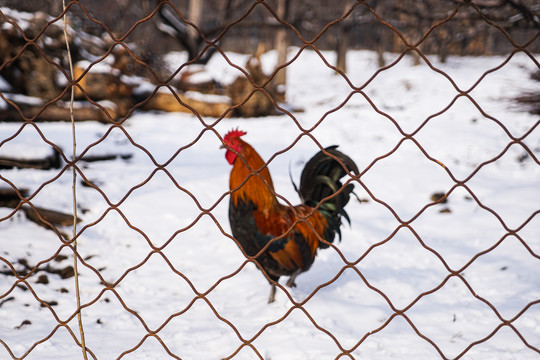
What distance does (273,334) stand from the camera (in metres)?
2.55

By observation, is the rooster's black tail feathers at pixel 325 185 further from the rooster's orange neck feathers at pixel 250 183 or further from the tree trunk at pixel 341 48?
the tree trunk at pixel 341 48

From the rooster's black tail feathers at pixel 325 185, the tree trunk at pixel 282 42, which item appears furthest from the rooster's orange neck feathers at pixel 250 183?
the tree trunk at pixel 282 42

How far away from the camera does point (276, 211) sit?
9.50 feet

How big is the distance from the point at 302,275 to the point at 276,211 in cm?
97

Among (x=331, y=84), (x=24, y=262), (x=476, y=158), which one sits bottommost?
(x=24, y=262)

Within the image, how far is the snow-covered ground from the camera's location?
7.58 feet

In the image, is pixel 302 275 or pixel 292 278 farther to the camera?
pixel 302 275

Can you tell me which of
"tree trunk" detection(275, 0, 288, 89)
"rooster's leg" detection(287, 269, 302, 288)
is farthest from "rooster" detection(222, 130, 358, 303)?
"tree trunk" detection(275, 0, 288, 89)

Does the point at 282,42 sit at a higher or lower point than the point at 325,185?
higher

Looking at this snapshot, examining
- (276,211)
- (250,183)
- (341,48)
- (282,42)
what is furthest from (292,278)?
(341,48)

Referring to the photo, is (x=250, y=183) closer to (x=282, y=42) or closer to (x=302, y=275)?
(x=302, y=275)

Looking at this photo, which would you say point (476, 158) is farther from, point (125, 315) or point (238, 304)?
point (125, 315)

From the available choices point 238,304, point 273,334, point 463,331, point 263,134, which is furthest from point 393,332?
point 263,134

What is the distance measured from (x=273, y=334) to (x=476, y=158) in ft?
17.9
